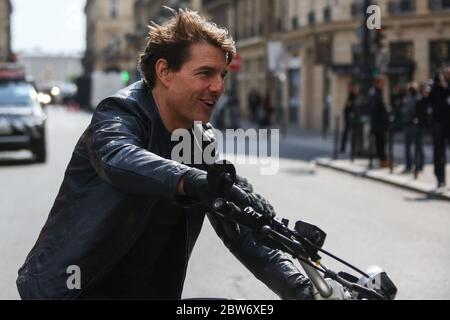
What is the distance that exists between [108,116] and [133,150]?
209 millimetres

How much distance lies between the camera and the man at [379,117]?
1847 centimetres

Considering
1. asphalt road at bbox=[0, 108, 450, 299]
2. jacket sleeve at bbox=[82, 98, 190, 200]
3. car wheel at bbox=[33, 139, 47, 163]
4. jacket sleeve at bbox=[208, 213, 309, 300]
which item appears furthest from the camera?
car wheel at bbox=[33, 139, 47, 163]

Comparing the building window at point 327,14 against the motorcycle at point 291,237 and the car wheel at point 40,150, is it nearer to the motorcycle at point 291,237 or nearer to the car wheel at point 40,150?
the car wheel at point 40,150

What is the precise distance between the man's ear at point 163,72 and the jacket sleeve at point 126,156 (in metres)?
0.10

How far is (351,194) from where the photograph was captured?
1357 centimetres

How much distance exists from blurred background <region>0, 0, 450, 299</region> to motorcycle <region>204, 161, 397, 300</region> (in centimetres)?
92

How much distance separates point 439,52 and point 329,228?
26.0 meters

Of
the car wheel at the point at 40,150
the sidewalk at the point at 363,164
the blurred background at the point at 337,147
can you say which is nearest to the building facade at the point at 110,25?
the blurred background at the point at 337,147

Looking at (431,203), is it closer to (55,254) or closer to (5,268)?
(5,268)

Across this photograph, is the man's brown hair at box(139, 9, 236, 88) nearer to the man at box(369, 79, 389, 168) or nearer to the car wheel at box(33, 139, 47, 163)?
the man at box(369, 79, 389, 168)

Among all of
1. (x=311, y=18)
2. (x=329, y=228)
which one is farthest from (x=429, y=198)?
(x=311, y=18)

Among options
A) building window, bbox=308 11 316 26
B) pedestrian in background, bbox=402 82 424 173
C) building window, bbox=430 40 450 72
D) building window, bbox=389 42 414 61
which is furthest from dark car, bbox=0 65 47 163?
building window, bbox=308 11 316 26

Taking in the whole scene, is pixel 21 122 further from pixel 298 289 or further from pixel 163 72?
pixel 298 289

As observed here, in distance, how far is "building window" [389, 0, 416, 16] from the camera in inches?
1378
